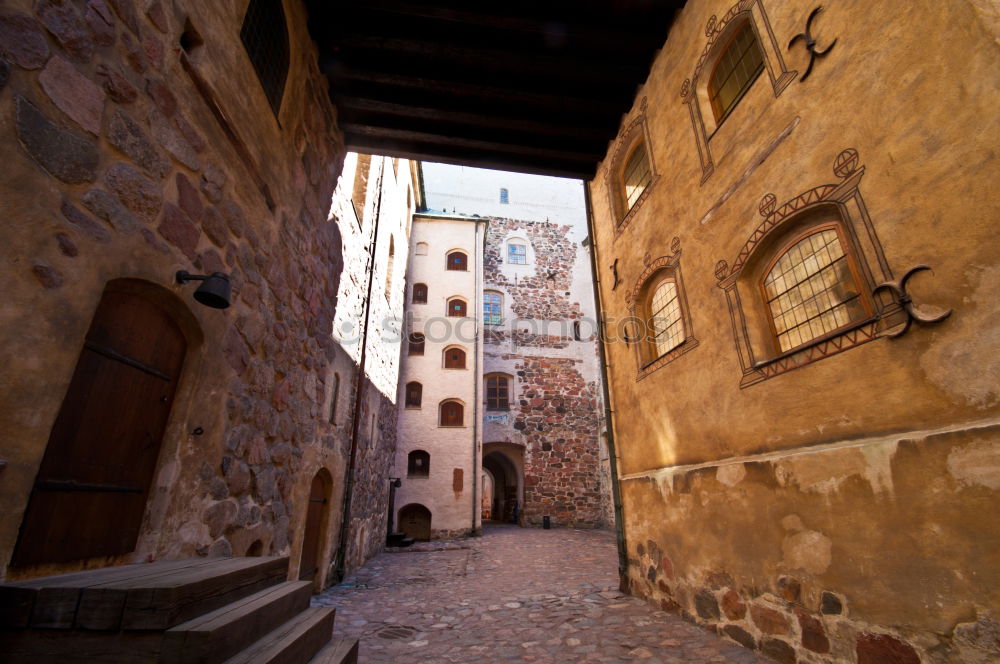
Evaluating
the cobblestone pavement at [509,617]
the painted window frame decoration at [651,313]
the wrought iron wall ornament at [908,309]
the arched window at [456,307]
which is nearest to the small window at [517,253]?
the arched window at [456,307]

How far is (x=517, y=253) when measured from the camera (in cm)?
1831

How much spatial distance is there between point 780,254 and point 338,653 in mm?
4044

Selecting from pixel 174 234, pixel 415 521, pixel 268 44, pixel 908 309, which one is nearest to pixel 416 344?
pixel 415 521

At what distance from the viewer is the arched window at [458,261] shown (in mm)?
15859

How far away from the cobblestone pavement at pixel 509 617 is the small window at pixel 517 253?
39.7 feet

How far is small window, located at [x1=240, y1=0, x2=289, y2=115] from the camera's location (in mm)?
3643

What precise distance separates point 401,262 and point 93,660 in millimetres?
11992

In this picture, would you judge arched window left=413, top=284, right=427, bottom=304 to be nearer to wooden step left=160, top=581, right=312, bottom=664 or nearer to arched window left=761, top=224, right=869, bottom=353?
arched window left=761, top=224, right=869, bottom=353

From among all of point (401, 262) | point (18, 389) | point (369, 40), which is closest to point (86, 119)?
point (18, 389)

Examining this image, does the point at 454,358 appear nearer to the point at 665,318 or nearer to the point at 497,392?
the point at 497,392

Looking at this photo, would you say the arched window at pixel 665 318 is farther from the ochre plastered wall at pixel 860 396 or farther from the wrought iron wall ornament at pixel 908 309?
the wrought iron wall ornament at pixel 908 309

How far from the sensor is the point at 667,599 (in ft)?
15.1

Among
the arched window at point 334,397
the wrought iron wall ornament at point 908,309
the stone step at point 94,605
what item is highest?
the arched window at point 334,397

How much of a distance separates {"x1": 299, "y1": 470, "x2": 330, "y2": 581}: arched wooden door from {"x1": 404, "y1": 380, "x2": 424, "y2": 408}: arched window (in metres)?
7.49
